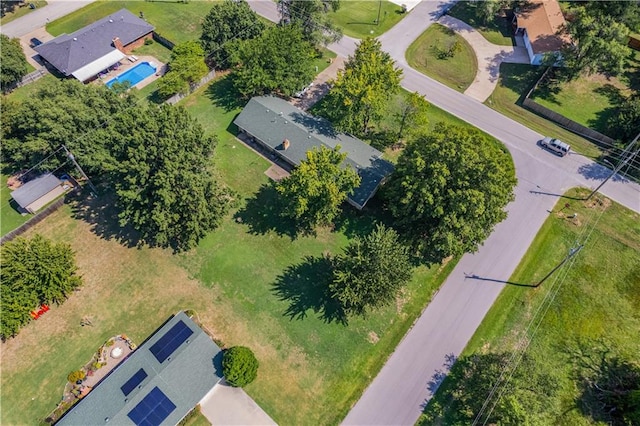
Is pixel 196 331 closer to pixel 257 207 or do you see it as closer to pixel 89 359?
pixel 89 359

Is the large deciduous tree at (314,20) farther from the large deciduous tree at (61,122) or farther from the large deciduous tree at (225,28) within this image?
the large deciduous tree at (61,122)

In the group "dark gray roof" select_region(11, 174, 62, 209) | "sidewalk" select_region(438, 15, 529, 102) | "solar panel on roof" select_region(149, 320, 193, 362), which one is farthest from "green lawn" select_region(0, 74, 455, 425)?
"sidewalk" select_region(438, 15, 529, 102)

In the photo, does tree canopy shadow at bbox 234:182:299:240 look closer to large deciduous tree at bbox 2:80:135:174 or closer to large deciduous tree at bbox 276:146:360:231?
large deciduous tree at bbox 276:146:360:231

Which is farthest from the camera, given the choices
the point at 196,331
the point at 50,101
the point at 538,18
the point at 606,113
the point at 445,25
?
the point at 445,25

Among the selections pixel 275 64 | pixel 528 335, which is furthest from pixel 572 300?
pixel 275 64

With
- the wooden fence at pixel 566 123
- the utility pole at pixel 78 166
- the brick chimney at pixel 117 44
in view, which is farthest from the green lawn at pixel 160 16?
the wooden fence at pixel 566 123

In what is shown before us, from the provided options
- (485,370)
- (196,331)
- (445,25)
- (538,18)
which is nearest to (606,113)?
(538,18)
